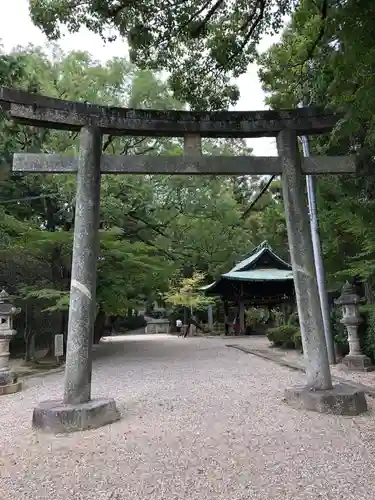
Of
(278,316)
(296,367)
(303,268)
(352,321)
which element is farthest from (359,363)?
(278,316)

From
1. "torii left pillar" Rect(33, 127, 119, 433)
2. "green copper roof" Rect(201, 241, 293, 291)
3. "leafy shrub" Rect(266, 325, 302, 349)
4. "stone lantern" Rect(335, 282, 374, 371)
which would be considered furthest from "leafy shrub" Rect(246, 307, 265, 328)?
"torii left pillar" Rect(33, 127, 119, 433)

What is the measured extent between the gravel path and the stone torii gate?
0.30m

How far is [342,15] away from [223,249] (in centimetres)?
1999

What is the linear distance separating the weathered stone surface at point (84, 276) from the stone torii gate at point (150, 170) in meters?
0.01

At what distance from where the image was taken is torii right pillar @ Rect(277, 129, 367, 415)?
17.5 feet

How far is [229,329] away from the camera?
25250mm

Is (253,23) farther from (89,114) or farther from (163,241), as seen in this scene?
(163,241)

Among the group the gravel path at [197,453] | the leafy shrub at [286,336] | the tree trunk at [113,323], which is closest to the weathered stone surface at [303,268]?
the gravel path at [197,453]

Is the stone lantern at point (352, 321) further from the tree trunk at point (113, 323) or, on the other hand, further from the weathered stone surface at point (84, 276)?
the tree trunk at point (113, 323)

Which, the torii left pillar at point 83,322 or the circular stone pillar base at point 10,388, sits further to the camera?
the circular stone pillar base at point 10,388

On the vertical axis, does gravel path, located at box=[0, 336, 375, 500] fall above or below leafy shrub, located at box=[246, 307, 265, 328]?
below

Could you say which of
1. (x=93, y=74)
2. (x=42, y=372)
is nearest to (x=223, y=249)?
(x=93, y=74)

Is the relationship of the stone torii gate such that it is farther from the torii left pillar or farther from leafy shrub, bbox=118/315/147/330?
leafy shrub, bbox=118/315/147/330

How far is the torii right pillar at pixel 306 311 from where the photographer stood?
5336 mm
